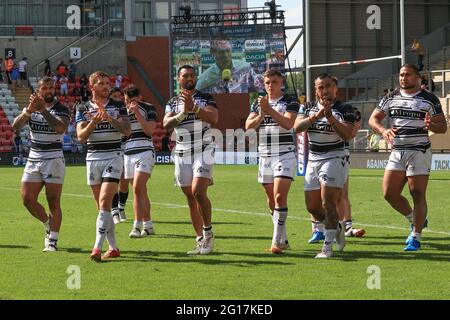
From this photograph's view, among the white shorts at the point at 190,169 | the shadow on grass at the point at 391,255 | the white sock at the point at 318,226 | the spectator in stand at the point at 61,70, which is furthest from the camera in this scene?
the spectator in stand at the point at 61,70

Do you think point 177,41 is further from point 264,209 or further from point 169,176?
point 264,209

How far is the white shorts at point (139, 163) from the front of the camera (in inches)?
680

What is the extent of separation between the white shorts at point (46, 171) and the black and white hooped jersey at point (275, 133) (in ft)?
8.92

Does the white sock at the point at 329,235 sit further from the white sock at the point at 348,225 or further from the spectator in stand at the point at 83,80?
the spectator in stand at the point at 83,80

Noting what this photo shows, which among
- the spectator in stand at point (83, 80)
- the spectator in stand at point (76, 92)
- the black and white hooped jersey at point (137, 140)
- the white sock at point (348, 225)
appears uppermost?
the spectator in stand at point (83, 80)

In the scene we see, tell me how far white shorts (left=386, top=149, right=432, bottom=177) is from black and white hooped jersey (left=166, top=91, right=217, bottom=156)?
7.83 ft

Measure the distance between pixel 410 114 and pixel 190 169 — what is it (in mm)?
2869

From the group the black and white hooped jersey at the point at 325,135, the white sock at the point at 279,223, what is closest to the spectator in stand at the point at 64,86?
the white sock at the point at 279,223

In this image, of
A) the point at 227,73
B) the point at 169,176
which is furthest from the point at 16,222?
the point at 227,73

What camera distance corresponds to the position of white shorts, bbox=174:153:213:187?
13906 mm

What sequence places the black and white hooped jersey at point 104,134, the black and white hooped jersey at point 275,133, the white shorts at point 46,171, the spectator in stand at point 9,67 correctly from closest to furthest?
the black and white hooped jersey at point 104,134 → the black and white hooped jersey at point 275,133 → the white shorts at point 46,171 → the spectator in stand at point 9,67

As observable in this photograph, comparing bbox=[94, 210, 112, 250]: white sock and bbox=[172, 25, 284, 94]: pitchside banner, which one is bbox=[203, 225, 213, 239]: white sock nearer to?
bbox=[94, 210, 112, 250]: white sock

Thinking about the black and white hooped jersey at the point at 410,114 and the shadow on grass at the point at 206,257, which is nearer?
the shadow on grass at the point at 206,257

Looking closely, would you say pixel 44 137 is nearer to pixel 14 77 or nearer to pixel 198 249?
pixel 198 249
